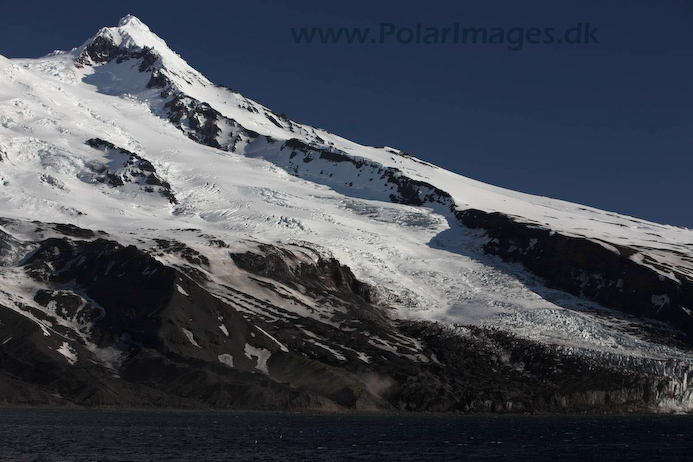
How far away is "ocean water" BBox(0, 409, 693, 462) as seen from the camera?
389 feet

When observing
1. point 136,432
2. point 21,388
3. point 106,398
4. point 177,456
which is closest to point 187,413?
point 106,398

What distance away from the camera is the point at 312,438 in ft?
465

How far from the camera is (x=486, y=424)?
185m

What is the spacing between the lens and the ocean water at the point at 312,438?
118625mm

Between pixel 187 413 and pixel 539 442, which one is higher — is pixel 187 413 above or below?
below

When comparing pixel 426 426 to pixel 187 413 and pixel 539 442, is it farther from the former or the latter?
pixel 187 413

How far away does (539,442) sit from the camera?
142m

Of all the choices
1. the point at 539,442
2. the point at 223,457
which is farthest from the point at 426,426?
the point at 223,457

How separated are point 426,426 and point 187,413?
52927 mm

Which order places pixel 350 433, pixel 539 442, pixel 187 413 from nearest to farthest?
1. pixel 539 442
2. pixel 350 433
3. pixel 187 413

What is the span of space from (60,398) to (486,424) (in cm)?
9025

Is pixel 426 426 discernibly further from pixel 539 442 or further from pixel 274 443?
pixel 274 443

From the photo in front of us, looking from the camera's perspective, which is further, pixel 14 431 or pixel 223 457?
pixel 14 431

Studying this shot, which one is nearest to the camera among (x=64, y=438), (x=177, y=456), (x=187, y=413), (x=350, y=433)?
(x=177, y=456)
